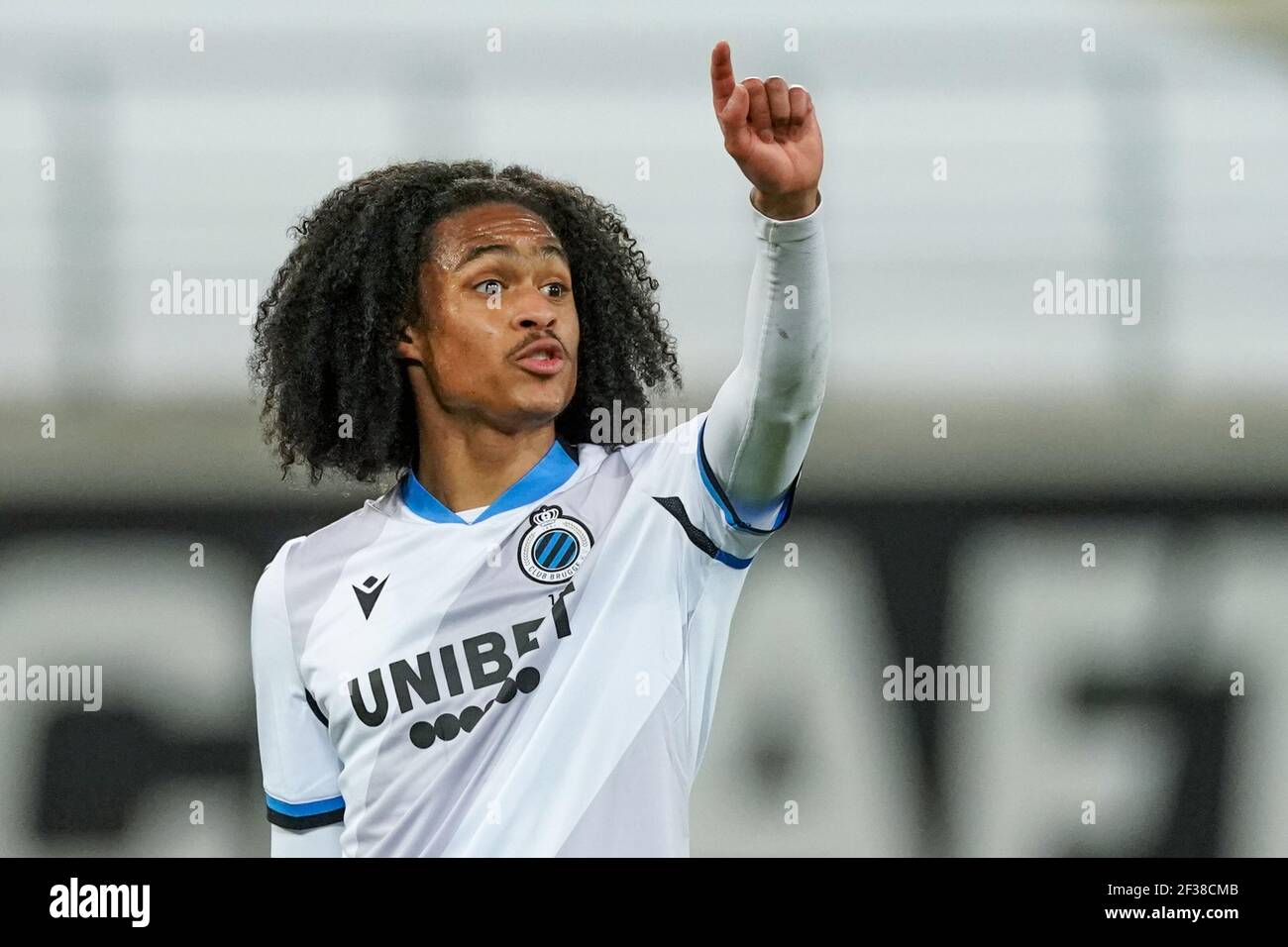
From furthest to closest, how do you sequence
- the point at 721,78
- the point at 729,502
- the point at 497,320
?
1. the point at 497,320
2. the point at 729,502
3. the point at 721,78

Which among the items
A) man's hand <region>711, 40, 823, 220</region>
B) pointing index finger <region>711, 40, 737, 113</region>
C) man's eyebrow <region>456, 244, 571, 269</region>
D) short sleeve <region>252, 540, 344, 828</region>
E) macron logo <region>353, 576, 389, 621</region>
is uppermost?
pointing index finger <region>711, 40, 737, 113</region>

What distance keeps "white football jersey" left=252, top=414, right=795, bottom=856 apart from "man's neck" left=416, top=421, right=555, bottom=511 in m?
0.03

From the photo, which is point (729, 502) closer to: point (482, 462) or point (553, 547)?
point (553, 547)

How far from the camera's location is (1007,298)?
4691 millimetres

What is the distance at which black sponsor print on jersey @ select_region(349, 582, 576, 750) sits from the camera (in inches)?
97.6

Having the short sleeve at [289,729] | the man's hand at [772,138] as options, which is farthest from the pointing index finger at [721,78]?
the short sleeve at [289,729]

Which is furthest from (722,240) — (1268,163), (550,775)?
(550,775)

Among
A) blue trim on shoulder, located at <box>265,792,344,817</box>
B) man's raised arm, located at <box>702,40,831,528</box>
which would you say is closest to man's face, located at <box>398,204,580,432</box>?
man's raised arm, located at <box>702,40,831,528</box>

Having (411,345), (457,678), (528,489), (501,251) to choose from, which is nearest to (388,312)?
(411,345)

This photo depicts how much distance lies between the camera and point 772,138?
2.28 m

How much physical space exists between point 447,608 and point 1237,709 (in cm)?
310

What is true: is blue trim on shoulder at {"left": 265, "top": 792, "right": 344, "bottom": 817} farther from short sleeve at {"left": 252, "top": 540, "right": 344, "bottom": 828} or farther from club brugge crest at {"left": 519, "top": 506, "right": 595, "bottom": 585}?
club brugge crest at {"left": 519, "top": 506, "right": 595, "bottom": 585}

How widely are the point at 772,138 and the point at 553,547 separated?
782mm

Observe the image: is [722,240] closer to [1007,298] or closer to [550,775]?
[1007,298]
